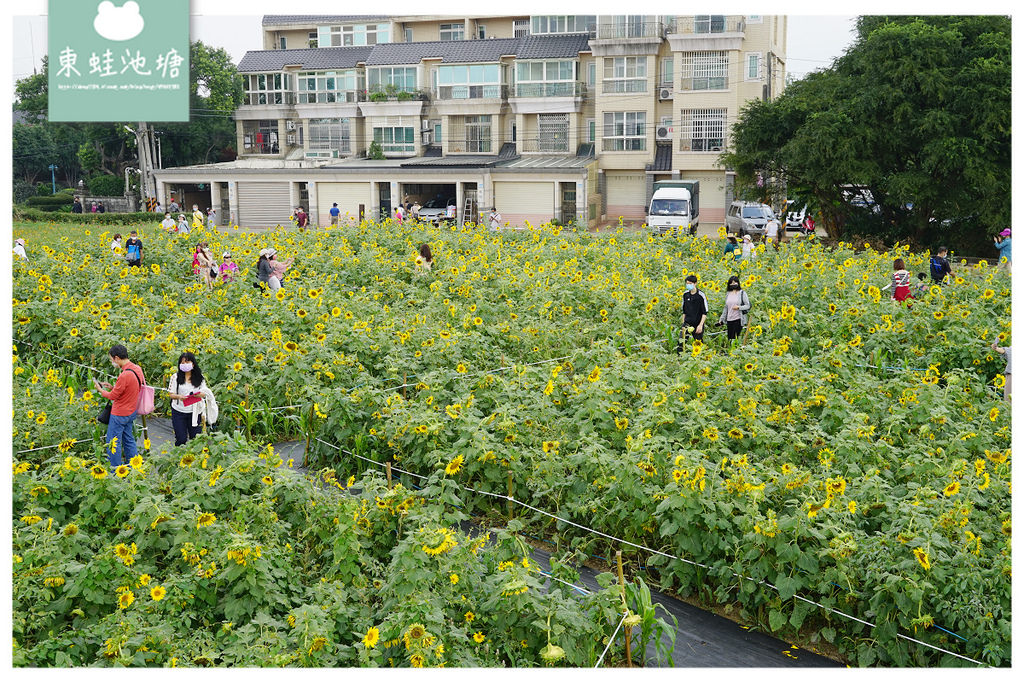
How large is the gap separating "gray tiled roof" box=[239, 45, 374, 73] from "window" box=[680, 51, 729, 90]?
1527 centimetres

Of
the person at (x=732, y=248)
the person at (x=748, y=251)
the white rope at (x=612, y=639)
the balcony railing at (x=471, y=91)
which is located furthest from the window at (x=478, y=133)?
the white rope at (x=612, y=639)

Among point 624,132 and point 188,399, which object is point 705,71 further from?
point 188,399

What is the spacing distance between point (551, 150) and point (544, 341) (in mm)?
30457

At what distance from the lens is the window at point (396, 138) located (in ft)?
143

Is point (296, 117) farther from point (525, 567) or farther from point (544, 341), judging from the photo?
point (525, 567)

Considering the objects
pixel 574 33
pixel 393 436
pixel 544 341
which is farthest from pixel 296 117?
pixel 393 436

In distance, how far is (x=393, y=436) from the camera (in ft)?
26.5

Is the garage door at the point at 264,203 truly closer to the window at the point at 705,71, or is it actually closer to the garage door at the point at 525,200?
the garage door at the point at 525,200

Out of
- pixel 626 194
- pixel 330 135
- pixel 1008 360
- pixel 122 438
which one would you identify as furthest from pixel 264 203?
pixel 1008 360

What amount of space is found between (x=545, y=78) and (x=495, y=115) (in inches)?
110

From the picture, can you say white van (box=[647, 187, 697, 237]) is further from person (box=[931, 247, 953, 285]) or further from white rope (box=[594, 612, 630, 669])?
white rope (box=[594, 612, 630, 669])

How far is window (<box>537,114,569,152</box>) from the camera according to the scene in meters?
40.7

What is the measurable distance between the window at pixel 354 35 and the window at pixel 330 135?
489 cm

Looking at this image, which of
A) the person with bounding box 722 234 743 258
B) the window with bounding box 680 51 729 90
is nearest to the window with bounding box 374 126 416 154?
the window with bounding box 680 51 729 90
